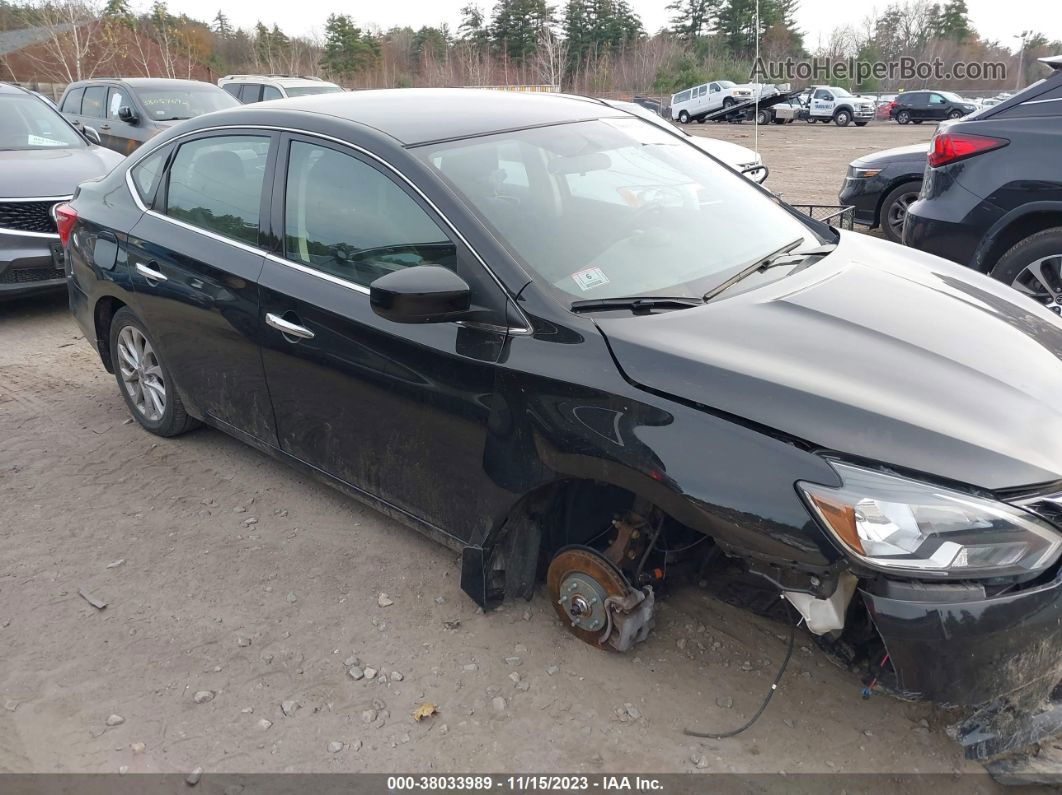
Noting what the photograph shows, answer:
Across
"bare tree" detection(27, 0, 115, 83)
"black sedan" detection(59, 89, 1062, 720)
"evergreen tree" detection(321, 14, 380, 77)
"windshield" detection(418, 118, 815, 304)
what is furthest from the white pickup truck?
"windshield" detection(418, 118, 815, 304)

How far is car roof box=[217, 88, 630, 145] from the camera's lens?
3.16m

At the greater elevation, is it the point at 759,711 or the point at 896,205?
the point at 896,205

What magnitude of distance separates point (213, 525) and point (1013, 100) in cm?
515

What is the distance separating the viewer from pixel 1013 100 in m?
5.25

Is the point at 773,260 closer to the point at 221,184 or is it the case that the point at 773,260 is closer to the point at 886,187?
the point at 221,184

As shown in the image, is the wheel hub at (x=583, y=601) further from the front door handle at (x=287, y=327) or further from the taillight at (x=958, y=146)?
the taillight at (x=958, y=146)

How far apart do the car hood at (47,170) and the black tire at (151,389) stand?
276 centimetres

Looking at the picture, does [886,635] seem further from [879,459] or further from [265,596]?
A: [265,596]

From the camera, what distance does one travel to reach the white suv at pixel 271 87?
49.2 ft

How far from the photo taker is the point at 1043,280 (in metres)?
5.00

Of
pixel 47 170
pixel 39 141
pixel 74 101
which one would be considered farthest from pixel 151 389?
pixel 74 101

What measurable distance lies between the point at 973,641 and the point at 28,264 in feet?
21.8

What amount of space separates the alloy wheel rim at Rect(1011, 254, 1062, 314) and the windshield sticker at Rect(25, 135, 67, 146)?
767cm

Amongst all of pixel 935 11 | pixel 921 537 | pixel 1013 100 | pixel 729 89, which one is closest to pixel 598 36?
pixel 729 89
